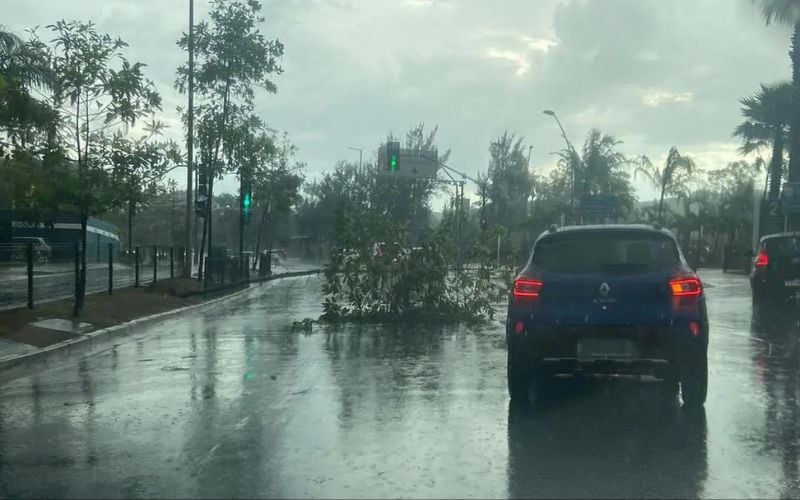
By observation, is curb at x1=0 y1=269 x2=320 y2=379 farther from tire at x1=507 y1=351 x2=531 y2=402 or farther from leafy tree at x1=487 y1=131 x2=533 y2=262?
leafy tree at x1=487 y1=131 x2=533 y2=262

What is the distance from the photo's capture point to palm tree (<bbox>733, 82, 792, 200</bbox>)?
136 feet

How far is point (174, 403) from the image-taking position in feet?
30.2

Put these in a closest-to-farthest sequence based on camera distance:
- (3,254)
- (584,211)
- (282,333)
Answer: (282,333) < (3,254) < (584,211)

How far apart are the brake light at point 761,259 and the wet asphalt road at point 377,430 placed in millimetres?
8578

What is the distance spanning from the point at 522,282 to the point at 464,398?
145 cm

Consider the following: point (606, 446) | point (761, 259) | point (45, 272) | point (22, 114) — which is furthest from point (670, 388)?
point (45, 272)

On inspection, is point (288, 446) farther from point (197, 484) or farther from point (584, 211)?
point (584, 211)

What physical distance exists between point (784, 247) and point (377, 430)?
16.3m

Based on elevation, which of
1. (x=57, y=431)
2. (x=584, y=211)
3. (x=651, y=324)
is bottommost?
(x=57, y=431)

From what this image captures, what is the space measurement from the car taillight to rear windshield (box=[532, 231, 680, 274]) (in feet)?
0.65

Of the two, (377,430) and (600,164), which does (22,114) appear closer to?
(377,430)

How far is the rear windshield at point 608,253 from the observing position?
8531mm

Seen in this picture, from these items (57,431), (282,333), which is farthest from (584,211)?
(57,431)

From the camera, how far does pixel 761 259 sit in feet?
70.1
